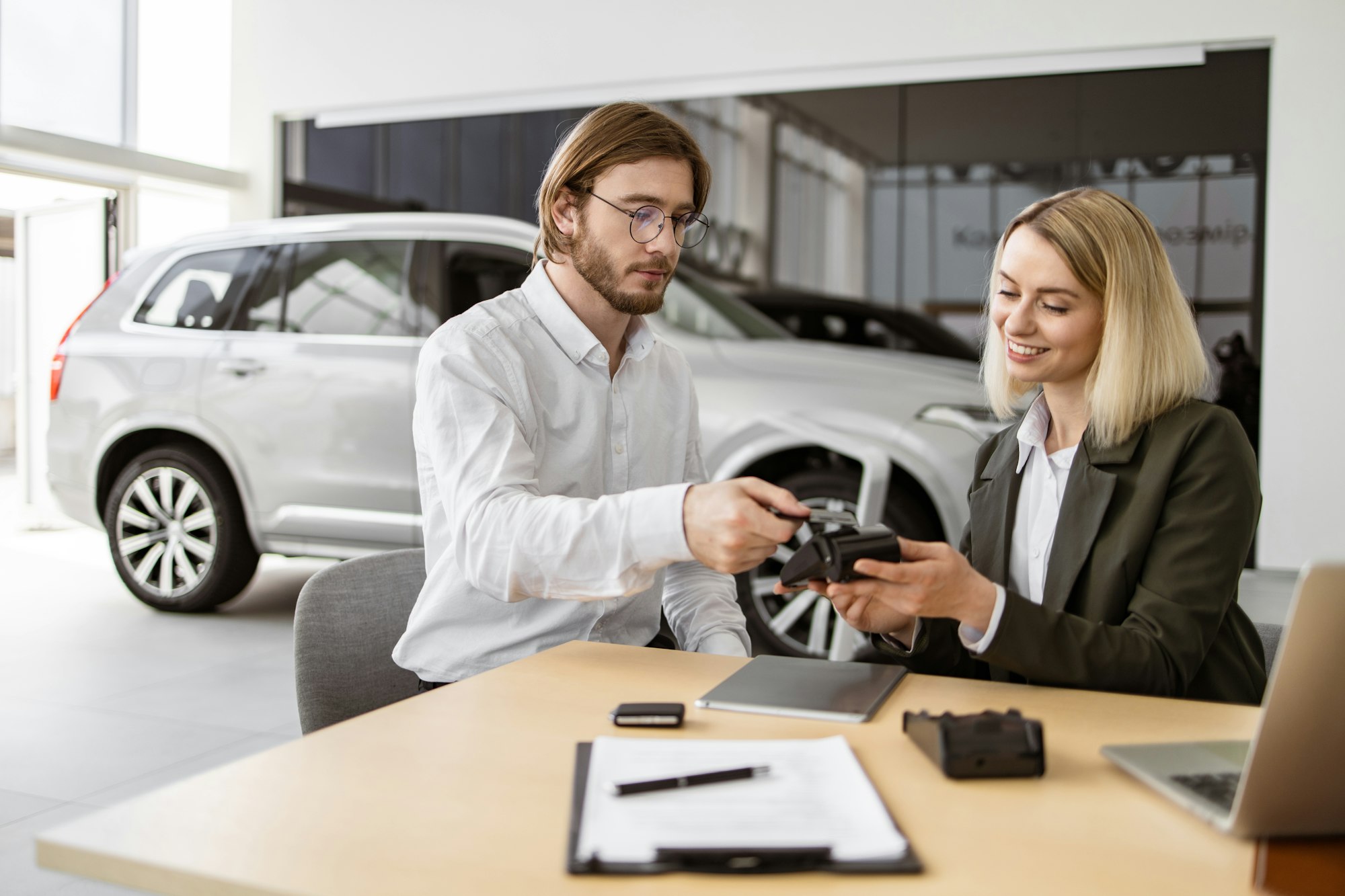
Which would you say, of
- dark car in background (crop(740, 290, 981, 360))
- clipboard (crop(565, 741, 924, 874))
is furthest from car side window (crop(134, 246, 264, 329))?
clipboard (crop(565, 741, 924, 874))

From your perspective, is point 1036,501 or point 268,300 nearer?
point 1036,501

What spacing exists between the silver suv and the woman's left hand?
236 centimetres

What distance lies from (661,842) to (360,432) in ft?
13.4

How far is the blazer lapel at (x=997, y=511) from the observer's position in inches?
70.3

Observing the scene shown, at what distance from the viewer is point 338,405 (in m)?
4.71

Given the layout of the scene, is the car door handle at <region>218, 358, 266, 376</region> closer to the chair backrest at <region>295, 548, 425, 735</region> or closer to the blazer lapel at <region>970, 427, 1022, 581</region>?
the chair backrest at <region>295, 548, 425, 735</region>

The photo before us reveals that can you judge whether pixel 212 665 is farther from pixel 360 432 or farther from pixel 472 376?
pixel 472 376

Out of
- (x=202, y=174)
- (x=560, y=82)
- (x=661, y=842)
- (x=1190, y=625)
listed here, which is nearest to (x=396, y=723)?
(x=661, y=842)

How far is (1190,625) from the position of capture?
151 cm

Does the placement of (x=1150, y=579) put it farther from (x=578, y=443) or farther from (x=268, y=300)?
(x=268, y=300)

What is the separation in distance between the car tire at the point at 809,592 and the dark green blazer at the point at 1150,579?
235cm

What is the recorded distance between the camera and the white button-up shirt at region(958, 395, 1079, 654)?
1.73 m

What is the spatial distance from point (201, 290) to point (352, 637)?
12.8 feet

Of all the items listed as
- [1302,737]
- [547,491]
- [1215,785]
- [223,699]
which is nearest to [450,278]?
[223,699]
